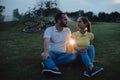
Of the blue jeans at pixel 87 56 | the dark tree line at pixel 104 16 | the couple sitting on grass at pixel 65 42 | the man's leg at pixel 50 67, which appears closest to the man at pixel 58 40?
the couple sitting on grass at pixel 65 42

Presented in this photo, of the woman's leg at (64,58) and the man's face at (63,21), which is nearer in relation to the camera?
the man's face at (63,21)

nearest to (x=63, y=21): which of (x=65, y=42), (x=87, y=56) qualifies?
(x=65, y=42)

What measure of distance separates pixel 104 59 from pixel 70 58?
1.60 metres

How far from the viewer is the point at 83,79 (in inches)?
214

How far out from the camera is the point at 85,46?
6.11 m

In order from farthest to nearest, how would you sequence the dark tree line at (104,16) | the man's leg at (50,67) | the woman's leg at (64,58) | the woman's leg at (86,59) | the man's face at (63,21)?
the dark tree line at (104,16), the woman's leg at (64,58), the man's face at (63,21), the woman's leg at (86,59), the man's leg at (50,67)

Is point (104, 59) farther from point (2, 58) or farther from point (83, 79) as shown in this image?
point (2, 58)

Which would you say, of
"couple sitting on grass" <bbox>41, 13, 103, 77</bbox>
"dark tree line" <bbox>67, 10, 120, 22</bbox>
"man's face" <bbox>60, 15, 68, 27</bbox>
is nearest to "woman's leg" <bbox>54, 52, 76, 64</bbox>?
"couple sitting on grass" <bbox>41, 13, 103, 77</bbox>

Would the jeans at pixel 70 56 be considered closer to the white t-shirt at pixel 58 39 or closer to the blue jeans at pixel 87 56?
the blue jeans at pixel 87 56

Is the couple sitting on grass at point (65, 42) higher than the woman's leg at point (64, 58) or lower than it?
higher

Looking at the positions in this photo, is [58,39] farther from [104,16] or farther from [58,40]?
[104,16]

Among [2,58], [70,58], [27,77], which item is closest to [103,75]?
[70,58]

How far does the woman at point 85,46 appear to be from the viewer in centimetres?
561

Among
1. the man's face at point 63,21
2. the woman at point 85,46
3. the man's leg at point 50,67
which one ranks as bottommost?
the man's leg at point 50,67
